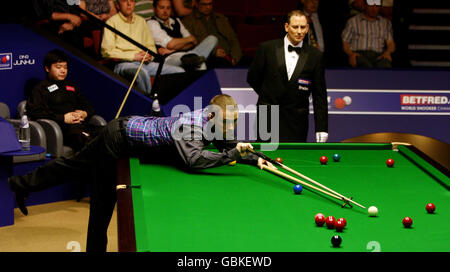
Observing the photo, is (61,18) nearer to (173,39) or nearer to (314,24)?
(173,39)

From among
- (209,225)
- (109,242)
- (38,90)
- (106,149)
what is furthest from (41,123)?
(209,225)

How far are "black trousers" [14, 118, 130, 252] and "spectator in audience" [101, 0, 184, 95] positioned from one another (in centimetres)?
267

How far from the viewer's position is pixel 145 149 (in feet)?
13.2

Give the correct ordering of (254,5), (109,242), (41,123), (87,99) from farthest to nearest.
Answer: (254,5) < (87,99) < (41,123) < (109,242)

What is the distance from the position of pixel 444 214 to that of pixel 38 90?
4.16 metres

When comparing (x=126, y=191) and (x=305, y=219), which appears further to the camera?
(x=126, y=191)

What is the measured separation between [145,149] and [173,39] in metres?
3.60

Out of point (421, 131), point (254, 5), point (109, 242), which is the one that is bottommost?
point (109, 242)

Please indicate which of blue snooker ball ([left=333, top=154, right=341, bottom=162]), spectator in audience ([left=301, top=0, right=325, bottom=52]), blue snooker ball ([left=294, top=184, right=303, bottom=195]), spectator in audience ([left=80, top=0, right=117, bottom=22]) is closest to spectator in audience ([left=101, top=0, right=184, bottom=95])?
spectator in audience ([left=80, top=0, right=117, bottom=22])

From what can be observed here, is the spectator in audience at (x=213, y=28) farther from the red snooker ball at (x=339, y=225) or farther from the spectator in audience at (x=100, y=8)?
the red snooker ball at (x=339, y=225)

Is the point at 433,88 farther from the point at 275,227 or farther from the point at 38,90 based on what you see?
the point at 275,227

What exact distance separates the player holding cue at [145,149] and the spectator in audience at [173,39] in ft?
10.4

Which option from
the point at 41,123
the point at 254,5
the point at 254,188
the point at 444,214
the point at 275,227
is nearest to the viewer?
the point at 275,227

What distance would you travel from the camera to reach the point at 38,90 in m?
6.22
